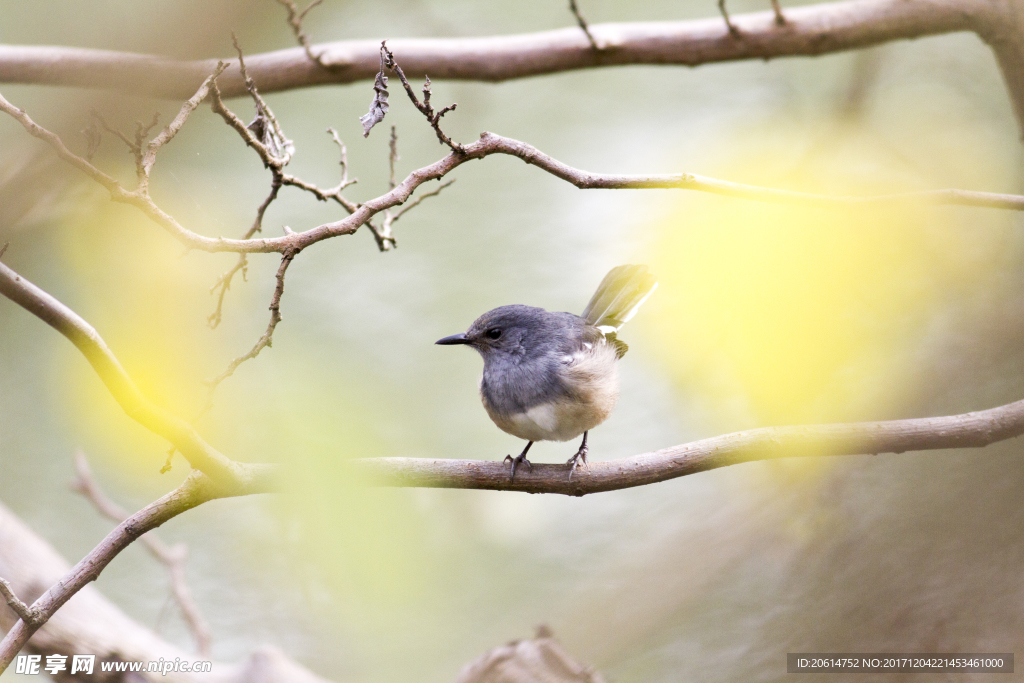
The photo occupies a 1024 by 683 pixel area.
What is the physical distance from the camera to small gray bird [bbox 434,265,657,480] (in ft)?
4.81

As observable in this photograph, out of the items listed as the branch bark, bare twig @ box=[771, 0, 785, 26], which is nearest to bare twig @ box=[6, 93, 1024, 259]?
bare twig @ box=[771, 0, 785, 26]

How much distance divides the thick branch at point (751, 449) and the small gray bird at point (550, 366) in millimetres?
168

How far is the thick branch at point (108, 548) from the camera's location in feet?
3.61

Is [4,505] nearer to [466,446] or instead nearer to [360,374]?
[360,374]

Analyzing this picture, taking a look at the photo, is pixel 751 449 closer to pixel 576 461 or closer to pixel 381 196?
pixel 576 461

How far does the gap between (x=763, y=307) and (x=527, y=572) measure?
1.09 meters

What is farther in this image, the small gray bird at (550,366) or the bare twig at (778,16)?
the bare twig at (778,16)

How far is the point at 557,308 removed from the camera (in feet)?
7.62

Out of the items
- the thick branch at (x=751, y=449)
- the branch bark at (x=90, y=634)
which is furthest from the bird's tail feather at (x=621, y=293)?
the branch bark at (x=90, y=634)

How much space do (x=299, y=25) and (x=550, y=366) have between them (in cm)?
84

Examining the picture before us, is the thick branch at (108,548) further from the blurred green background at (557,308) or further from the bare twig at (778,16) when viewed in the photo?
the bare twig at (778,16)

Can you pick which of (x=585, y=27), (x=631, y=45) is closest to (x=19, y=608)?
(x=585, y=27)

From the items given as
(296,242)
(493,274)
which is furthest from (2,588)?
(493,274)

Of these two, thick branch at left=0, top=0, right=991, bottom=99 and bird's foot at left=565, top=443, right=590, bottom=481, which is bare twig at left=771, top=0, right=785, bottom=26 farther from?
bird's foot at left=565, top=443, right=590, bottom=481
